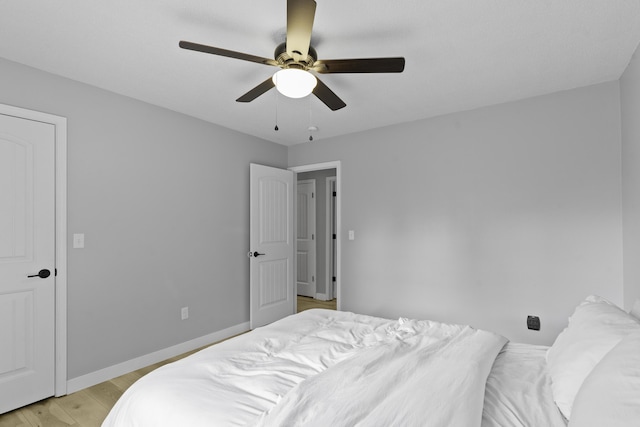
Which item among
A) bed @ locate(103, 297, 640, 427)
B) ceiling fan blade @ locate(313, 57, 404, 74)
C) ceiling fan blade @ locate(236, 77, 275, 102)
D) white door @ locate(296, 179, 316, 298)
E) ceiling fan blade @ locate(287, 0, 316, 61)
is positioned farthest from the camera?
white door @ locate(296, 179, 316, 298)

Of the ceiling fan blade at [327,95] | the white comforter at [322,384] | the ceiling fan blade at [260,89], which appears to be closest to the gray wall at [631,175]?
the white comforter at [322,384]

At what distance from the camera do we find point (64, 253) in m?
2.54

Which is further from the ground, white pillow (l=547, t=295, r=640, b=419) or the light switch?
the light switch

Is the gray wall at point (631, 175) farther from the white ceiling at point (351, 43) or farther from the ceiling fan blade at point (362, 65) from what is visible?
the ceiling fan blade at point (362, 65)

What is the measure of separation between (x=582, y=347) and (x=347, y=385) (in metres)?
0.95

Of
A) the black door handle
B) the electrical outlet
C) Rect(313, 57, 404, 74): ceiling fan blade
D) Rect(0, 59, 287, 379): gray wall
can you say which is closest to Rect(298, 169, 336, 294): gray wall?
Rect(0, 59, 287, 379): gray wall

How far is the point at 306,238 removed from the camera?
588cm

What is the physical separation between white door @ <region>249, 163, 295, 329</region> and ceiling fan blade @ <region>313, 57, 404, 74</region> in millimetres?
2305

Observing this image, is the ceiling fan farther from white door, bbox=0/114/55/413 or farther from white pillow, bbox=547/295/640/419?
white door, bbox=0/114/55/413

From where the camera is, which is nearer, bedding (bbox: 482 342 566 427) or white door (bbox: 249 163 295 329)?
bedding (bbox: 482 342 566 427)

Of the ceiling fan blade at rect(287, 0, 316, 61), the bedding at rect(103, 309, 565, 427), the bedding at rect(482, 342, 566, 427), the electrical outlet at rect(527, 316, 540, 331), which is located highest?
the ceiling fan blade at rect(287, 0, 316, 61)

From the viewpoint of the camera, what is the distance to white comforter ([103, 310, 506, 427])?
3.65ft

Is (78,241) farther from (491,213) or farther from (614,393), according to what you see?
(491,213)

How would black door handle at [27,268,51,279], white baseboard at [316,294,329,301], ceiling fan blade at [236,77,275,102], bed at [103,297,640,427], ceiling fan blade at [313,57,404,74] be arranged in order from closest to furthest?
Result: bed at [103,297,640,427] → ceiling fan blade at [313,57,404,74] → ceiling fan blade at [236,77,275,102] → black door handle at [27,268,51,279] → white baseboard at [316,294,329,301]
